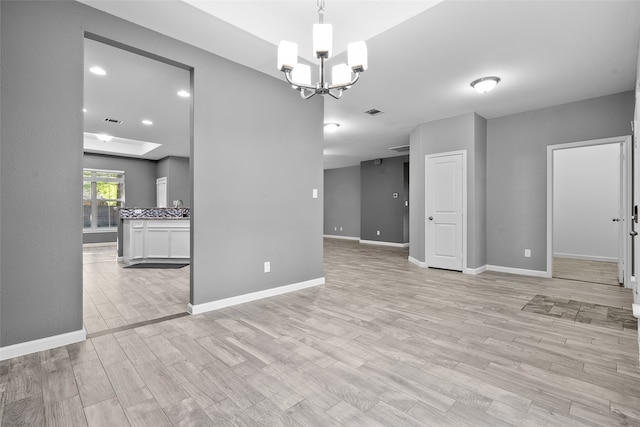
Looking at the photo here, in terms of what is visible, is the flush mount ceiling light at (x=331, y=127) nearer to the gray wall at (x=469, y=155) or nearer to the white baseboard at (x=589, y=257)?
the gray wall at (x=469, y=155)

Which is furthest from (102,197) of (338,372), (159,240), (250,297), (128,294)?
(338,372)

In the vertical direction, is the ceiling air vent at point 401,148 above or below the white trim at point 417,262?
above

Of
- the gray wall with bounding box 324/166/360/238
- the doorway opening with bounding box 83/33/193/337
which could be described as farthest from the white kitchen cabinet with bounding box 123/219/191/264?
the gray wall with bounding box 324/166/360/238

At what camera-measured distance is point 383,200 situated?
9570mm

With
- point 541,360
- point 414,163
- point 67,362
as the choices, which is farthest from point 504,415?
point 414,163

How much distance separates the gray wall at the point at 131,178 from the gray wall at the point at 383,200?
6987mm

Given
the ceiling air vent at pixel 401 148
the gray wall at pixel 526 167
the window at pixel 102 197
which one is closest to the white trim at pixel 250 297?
the gray wall at pixel 526 167

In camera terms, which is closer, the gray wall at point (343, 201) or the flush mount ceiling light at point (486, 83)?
the flush mount ceiling light at point (486, 83)

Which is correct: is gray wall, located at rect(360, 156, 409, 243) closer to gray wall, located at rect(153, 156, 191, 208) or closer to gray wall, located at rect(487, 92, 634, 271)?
gray wall, located at rect(487, 92, 634, 271)

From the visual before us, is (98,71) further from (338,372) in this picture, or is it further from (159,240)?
(338,372)

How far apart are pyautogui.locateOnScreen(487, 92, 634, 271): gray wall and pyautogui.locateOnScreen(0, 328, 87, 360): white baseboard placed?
5718 millimetres

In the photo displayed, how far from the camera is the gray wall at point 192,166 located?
6.96 ft

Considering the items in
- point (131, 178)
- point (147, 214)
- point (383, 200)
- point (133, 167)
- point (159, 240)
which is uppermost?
point (133, 167)

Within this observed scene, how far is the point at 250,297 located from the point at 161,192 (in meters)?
7.78
